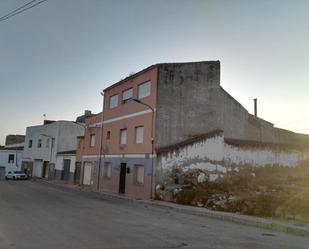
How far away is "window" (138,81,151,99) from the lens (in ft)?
90.5

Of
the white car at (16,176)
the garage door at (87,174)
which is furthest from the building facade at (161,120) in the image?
the white car at (16,176)

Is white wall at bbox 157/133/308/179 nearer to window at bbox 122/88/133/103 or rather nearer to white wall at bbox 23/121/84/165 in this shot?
window at bbox 122/88/133/103

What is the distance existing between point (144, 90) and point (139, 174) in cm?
629

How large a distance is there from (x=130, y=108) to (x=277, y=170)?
39.5 feet

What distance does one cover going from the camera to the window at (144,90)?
90.5ft

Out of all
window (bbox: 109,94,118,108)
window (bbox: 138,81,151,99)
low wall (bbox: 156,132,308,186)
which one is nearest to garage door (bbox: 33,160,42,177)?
window (bbox: 109,94,118,108)

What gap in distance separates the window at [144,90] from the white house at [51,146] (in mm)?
22879

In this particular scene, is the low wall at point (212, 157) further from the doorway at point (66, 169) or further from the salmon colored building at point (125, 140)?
the doorway at point (66, 169)

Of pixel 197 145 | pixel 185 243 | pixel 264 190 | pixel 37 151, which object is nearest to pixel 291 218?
pixel 264 190

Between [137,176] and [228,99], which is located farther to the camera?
[228,99]

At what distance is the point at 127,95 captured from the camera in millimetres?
30750

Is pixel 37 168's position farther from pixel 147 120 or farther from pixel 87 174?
pixel 147 120

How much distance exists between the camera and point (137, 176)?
90.7 feet

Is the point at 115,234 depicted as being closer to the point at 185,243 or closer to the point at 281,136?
the point at 185,243
